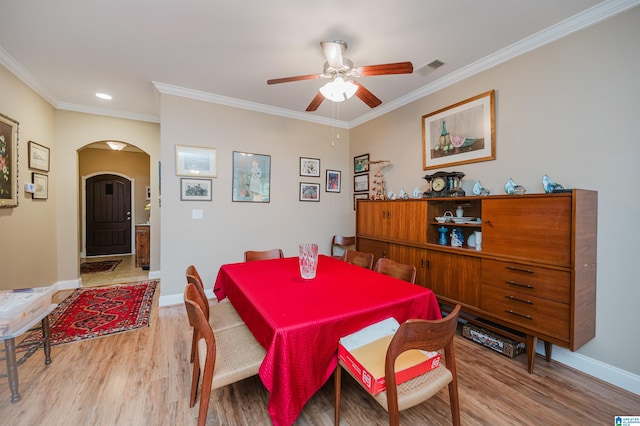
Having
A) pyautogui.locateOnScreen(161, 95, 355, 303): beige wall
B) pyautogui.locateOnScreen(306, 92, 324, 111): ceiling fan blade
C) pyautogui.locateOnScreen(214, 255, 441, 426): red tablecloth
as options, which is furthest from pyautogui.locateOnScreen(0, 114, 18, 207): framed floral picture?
pyautogui.locateOnScreen(306, 92, 324, 111): ceiling fan blade

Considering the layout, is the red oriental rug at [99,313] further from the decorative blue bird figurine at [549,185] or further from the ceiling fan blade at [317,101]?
the decorative blue bird figurine at [549,185]

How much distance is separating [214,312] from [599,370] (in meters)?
2.99

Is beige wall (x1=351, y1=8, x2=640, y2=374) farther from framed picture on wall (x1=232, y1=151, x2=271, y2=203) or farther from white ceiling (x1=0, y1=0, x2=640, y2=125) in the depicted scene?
framed picture on wall (x1=232, y1=151, x2=271, y2=203)

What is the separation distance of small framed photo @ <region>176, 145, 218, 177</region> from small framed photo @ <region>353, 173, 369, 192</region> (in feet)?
7.42

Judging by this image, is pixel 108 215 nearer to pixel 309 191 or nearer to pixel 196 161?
pixel 196 161

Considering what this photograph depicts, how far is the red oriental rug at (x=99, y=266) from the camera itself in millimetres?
5048

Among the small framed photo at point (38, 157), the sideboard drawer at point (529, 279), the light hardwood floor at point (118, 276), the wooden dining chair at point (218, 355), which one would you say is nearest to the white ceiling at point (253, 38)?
the small framed photo at point (38, 157)

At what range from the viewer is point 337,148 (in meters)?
4.54

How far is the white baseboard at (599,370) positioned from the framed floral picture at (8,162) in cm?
548

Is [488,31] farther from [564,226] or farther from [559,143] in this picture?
[564,226]

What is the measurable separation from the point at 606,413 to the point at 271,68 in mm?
3865

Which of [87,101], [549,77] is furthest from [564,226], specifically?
[87,101]

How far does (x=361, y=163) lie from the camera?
4.34m

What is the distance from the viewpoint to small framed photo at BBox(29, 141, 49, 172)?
3250mm
